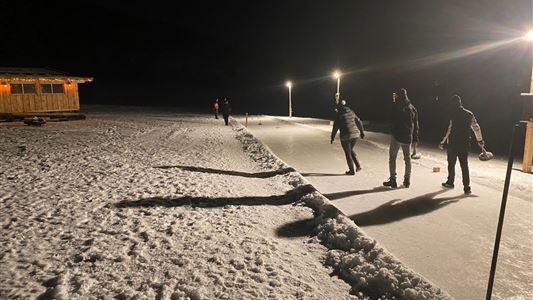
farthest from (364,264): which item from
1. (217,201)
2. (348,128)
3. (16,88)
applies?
(16,88)

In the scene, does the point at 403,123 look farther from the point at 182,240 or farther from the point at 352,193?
the point at 182,240

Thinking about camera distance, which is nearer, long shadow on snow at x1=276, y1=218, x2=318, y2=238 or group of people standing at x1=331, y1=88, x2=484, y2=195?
long shadow on snow at x1=276, y1=218, x2=318, y2=238

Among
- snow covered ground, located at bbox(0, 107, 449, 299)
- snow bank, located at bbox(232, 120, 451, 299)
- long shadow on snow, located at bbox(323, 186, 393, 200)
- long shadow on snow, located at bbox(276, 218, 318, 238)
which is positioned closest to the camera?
snow bank, located at bbox(232, 120, 451, 299)

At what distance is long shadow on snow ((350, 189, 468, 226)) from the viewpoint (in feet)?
18.3

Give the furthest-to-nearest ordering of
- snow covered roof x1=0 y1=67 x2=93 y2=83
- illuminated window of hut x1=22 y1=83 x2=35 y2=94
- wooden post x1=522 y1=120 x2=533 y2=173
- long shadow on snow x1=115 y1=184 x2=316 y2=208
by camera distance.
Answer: illuminated window of hut x1=22 y1=83 x2=35 y2=94 → snow covered roof x1=0 y1=67 x2=93 y2=83 → wooden post x1=522 y1=120 x2=533 y2=173 → long shadow on snow x1=115 y1=184 x2=316 y2=208

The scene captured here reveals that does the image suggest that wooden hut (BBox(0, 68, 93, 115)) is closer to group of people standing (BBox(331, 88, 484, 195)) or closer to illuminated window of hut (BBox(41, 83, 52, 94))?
illuminated window of hut (BBox(41, 83, 52, 94))

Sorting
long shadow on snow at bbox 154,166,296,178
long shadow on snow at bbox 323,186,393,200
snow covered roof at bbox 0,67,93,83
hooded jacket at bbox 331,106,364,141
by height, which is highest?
snow covered roof at bbox 0,67,93,83

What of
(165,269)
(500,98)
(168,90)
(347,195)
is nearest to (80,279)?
(165,269)

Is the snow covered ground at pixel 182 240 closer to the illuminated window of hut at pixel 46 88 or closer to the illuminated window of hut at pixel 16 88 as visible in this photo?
the illuminated window of hut at pixel 16 88

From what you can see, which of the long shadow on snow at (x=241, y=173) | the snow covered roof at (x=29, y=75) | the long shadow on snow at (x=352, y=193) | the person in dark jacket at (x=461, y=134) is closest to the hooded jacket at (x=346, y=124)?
the long shadow on snow at (x=241, y=173)

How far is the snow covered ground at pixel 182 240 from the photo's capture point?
144 inches

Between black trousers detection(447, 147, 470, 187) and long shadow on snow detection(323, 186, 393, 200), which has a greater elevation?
black trousers detection(447, 147, 470, 187)

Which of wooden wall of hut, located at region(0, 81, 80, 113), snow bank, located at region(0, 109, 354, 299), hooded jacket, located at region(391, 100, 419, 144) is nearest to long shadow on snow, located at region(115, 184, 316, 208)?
snow bank, located at region(0, 109, 354, 299)

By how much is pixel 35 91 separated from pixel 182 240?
80.4 feet
